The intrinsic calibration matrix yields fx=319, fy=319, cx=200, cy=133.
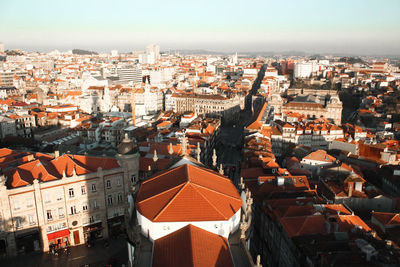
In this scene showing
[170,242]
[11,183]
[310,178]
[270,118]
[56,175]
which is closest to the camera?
[170,242]

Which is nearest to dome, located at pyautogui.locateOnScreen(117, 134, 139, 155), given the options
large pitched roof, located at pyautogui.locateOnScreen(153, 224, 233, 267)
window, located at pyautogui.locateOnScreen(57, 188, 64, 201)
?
window, located at pyautogui.locateOnScreen(57, 188, 64, 201)

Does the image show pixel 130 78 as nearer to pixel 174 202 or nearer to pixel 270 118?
pixel 270 118

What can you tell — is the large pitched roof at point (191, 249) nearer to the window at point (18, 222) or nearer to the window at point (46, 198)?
the window at point (46, 198)

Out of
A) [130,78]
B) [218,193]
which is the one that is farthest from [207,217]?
[130,78]

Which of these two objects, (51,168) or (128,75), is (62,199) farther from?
(128,75)

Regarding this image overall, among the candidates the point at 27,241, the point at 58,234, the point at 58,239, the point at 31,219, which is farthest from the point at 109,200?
the point at 27,241

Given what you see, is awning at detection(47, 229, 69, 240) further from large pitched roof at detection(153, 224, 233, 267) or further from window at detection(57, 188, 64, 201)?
large pitched roof at detection(153, 224, 233, 267)
